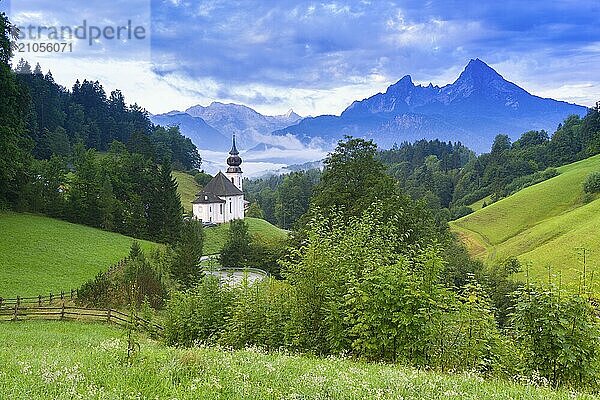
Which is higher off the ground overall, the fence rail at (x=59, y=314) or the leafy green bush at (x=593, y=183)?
the leafy green bush at (x=593, y=183)

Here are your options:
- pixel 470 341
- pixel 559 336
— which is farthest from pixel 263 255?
pixel 559 336

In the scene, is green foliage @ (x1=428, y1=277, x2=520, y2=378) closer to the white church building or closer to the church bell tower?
the white church building

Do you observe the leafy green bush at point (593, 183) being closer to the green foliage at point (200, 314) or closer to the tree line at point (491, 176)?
the tree line at point (491, 176)

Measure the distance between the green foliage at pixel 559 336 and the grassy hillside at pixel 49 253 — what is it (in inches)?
→ 1267

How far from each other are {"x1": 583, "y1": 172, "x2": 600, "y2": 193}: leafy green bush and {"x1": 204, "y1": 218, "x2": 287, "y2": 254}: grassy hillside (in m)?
56.0

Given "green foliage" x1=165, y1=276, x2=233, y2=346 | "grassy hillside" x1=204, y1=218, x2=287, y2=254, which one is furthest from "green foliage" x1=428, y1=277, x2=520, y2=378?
"grassy hillside" x1=204, y1=218, x2=287, y2=254

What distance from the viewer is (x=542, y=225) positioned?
268ft

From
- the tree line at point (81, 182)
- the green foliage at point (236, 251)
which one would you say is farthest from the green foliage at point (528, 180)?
the tree line at point (81, 182)

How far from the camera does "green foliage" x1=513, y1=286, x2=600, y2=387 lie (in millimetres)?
10547

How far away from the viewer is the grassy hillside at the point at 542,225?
62.9m

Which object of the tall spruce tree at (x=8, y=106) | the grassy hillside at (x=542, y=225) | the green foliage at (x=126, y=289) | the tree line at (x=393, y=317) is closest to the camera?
the tree line at (x=393, y=317)

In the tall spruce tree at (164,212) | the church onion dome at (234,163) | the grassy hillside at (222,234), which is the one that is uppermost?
the church onion dome at (234,163)

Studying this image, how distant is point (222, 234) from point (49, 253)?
39.4m

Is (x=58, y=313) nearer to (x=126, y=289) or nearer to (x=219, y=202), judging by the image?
(x=126, y=289)
